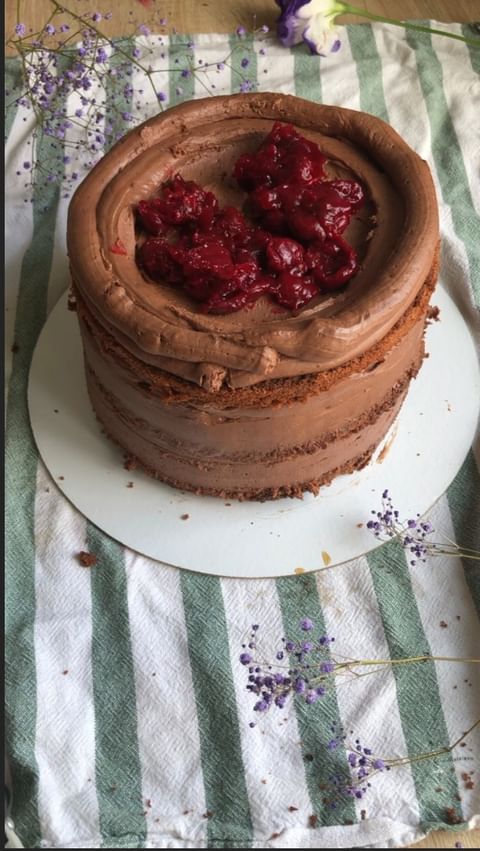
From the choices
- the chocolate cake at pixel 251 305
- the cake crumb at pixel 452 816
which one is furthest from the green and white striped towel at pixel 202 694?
the chocolate cake at pixel 251 305

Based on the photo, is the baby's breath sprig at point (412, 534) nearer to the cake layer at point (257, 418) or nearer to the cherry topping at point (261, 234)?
the cake layer at point (257, 418)

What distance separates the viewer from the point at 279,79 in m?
3.46

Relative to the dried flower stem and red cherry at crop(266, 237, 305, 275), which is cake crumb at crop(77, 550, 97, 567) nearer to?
red cherry at crop(266, 237, 305, 275)

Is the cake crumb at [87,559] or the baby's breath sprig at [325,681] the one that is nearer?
the baby's breath sprig at [325,681]

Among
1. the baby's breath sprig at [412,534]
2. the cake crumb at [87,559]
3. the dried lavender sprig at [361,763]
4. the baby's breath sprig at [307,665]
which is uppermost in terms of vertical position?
the cake crumb at [87,559]

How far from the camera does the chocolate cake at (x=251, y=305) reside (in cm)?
214

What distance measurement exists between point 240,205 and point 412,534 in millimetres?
939

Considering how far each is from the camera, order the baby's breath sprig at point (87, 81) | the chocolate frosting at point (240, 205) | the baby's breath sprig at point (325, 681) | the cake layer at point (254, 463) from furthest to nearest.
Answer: the baby's breath sprig at point (87, 81) → the cake layer at point (254, 463) → the baby's breath sprig at point (325, 681) → the chocolate frosting at point (240, 205)

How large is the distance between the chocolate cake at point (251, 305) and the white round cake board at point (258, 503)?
0.19 ft

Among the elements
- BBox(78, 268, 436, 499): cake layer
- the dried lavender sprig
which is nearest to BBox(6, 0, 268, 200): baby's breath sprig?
BBox(78, 268, 436, 499): cake layer

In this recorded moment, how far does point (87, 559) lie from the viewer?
2510mm

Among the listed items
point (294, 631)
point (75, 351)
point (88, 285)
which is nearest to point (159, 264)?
point (88, 285)

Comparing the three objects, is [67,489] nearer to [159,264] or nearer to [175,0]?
[159,264]

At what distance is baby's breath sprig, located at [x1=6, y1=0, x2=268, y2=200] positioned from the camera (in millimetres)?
3225
